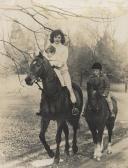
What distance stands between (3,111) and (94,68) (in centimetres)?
51

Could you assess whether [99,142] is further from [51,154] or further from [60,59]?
[60,59]

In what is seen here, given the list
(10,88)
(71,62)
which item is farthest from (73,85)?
(10,88)

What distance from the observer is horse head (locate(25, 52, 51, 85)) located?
321cm

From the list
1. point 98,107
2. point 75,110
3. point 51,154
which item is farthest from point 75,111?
point 51,154

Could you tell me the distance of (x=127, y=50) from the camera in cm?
338

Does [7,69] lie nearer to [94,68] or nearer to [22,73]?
[22,73]

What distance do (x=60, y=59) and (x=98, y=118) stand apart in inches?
13.9

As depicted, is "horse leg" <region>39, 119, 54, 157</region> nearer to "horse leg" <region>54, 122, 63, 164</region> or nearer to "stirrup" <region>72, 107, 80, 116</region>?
"horse leg" <region>54, 122, 63, 164</region>

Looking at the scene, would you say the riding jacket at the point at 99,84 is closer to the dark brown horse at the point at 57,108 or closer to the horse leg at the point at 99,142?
the dark brown horse at the point at 57,108

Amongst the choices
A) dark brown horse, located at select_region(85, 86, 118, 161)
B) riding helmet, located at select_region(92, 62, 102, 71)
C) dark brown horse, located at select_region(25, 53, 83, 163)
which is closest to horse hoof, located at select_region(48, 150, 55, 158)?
dark brown horse, located at select_region(25, 53, 83, 163)

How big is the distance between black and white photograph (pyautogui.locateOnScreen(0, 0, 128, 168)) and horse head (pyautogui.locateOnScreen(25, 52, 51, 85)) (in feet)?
0.12

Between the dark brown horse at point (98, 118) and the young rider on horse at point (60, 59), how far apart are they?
0.08 metres

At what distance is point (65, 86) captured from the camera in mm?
3289

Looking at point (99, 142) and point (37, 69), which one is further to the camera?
point (99, 142)
